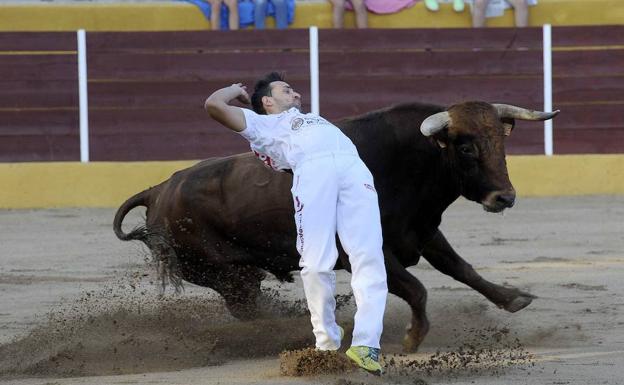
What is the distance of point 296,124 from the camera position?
3.91 meters

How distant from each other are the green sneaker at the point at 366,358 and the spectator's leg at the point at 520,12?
6.86 metres

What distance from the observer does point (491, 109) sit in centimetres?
439

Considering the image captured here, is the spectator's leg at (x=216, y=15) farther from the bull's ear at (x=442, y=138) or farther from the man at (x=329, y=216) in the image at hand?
the man at (x=329, y=216)

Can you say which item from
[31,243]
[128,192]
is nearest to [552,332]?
[31,243]

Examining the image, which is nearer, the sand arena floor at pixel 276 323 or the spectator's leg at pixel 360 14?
the sand arena floor at pixel 276 323

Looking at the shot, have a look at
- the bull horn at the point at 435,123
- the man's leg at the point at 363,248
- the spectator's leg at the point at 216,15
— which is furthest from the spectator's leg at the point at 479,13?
the man's leg at the point at 363,248

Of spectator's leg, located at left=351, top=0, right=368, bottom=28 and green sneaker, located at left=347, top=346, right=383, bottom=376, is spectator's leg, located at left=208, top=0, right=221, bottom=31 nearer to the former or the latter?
spectator's leg, located at left=351, top=0, right=368, bottom=28

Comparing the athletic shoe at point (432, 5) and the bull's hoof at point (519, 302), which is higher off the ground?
the athletic shoe at point (432, 5)

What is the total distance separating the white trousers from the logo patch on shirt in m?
0.13

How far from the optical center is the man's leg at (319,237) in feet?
12.4

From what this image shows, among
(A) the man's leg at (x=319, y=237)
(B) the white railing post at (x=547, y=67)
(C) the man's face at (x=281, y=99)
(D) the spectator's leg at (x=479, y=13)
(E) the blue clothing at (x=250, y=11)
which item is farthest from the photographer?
(D) the spectator's leg at (x=479, y=13)

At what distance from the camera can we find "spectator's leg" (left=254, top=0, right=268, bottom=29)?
998 cm

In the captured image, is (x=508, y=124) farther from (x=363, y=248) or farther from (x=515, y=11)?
(x=515, y=11)

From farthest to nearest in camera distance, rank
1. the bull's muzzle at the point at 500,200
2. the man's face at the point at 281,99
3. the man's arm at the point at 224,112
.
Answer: the bull's muzzle at the point at 500,200
the man's face at the point at 281,99
the man's arm at the point at 224,112
